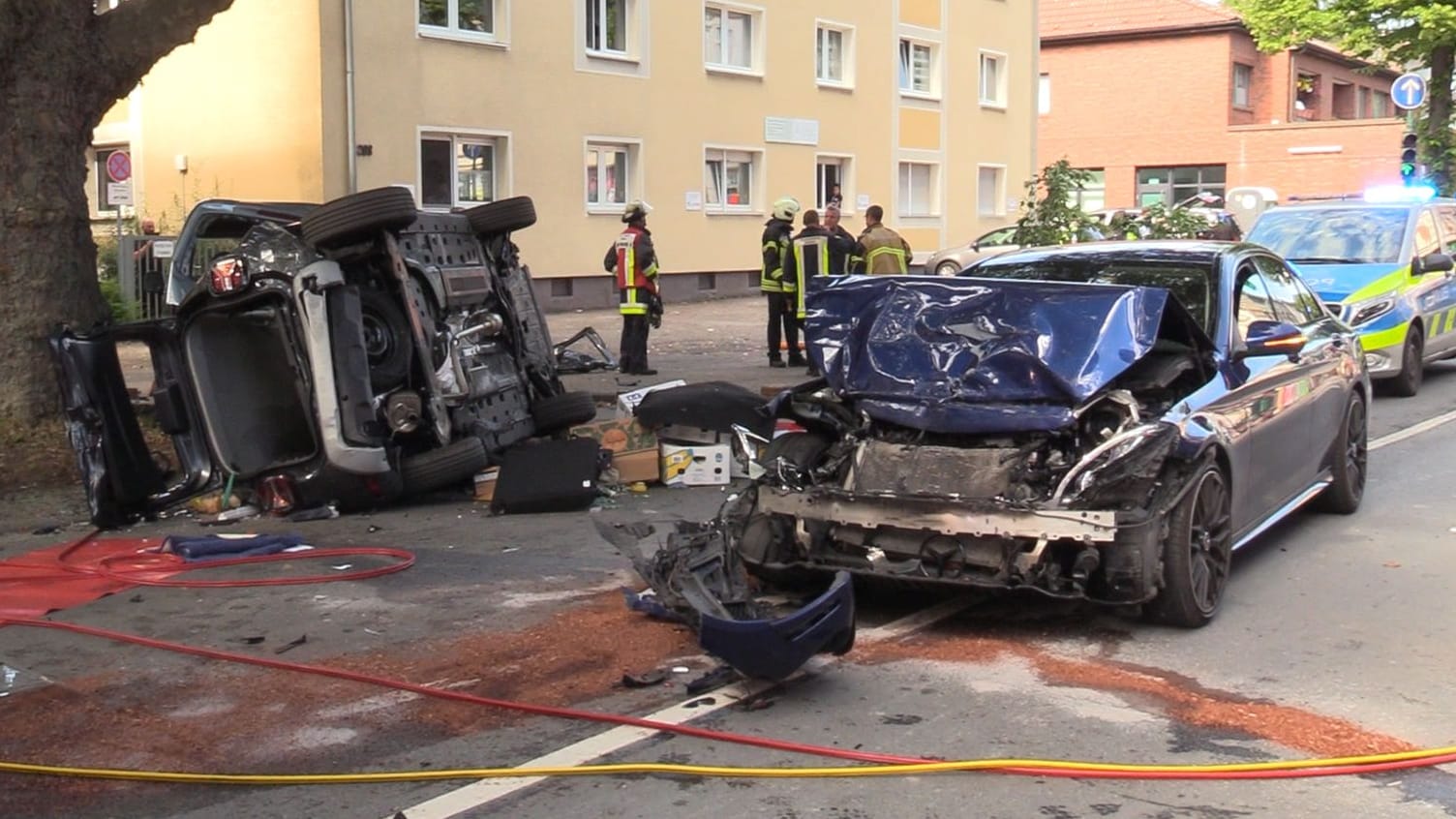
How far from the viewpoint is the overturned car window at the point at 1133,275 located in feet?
24.3

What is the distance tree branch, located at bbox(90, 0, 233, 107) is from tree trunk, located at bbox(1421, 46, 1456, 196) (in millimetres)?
25033

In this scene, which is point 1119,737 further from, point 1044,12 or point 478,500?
point 1044,12

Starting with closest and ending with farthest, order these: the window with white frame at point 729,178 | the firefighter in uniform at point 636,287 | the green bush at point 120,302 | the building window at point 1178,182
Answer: the firefighter in uniform at point 636,287, the green bush at point 120,302, the window with white frame at point 729,178, the building window at point 1178,182

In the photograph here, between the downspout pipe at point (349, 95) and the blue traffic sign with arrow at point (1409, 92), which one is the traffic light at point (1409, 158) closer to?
the blue traffic sign with arrow at point (1409, 92)

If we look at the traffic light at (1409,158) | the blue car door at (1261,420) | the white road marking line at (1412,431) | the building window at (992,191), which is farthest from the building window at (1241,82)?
the blue car door at (1261,420)

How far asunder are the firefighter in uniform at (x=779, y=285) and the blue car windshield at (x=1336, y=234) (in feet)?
16.1

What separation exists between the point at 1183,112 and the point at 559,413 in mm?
43729

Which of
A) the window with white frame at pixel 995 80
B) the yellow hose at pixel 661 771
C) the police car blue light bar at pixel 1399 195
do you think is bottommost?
the yellow hose at pixel 661 771

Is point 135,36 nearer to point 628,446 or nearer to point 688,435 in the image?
point 628,446

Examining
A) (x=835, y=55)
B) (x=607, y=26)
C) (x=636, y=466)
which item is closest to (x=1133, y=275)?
(x=636, y=466)

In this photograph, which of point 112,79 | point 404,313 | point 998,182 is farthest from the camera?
point 998,182

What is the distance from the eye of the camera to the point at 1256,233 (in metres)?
15.7

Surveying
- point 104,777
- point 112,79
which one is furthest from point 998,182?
point 104,777

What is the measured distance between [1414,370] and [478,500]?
9.56m
